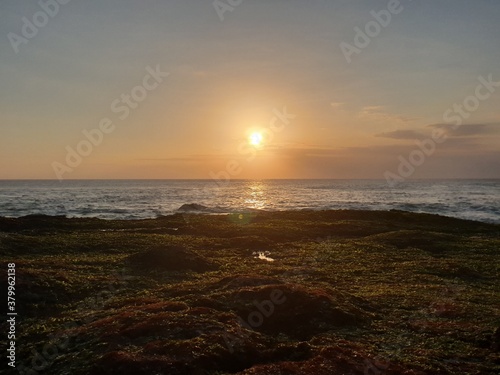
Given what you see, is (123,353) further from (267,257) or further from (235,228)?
(235,228)

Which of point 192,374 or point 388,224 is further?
point 388,224

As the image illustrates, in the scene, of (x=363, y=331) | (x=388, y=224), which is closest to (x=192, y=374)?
(x=363, y=331)

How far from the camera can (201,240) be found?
3234cm

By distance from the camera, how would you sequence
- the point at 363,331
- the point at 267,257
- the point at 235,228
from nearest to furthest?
the point at 363,331
the point at 267,257
the point at 235,228

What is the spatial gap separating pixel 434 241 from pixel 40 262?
27264 millimetres

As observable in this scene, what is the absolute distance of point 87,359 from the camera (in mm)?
9516

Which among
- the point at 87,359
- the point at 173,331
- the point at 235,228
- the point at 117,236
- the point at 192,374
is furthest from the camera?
the point at 235,228

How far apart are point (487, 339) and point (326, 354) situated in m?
4.94

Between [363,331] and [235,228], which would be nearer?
[363,331]

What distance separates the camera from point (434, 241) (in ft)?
107

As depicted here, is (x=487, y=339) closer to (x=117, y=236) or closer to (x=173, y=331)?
(x=173, y=331)

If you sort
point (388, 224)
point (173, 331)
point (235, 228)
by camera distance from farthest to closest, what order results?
point (388, 224), point (235, 228), point (173, 331)

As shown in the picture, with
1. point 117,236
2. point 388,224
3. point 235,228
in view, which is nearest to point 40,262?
point 117,236

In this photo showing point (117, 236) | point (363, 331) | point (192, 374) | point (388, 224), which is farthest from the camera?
point (388, 224)
